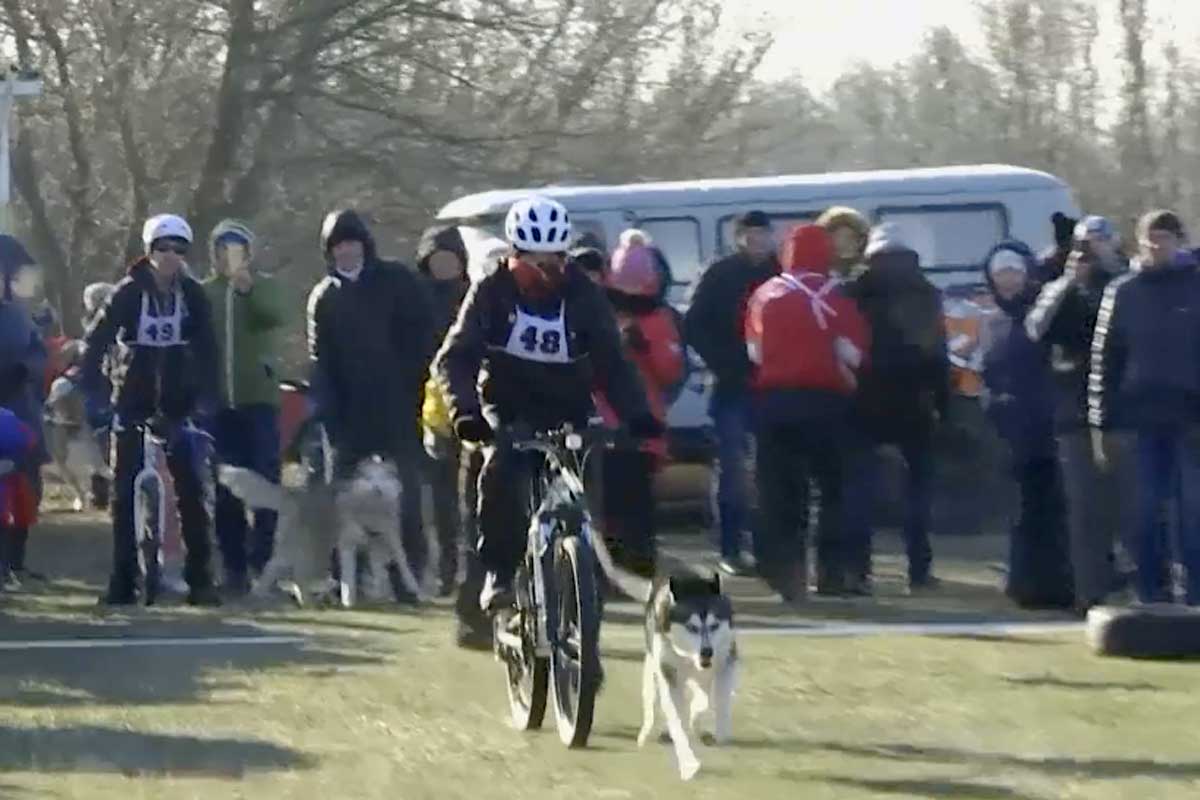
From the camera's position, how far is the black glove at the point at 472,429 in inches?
361

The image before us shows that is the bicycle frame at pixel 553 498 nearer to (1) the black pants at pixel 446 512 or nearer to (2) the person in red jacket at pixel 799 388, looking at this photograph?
(2) the person in red jacket at pixel 799 388

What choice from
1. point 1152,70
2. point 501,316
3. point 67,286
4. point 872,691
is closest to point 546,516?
point 501,316

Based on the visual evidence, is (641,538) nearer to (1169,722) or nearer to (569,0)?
(1169,722)

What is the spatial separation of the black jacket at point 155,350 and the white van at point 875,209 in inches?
284

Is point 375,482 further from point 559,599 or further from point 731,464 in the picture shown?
point 559,599

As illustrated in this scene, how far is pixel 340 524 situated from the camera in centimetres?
1433

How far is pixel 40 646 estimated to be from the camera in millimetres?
12797

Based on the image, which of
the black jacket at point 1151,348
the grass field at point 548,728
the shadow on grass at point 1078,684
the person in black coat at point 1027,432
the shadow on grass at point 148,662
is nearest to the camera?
the grass field at point 548,728

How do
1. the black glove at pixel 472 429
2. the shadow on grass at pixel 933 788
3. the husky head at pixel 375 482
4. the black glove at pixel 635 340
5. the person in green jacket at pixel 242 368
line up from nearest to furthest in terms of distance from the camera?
the shadow on grass at pixel 933 788 < the black glove at pixel 472 429 < the husky head at pixel 375 482 < the black glove at pixel 635 340 < the person in green jacket at pixel 242 368

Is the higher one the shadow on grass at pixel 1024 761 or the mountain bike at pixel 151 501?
the mountain bike at pixel 151 501

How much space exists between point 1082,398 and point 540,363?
4.68 meters

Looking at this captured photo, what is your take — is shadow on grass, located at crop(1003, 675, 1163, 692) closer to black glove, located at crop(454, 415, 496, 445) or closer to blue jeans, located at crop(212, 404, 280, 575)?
black glove, located at crop(454, 415, 496, 445)

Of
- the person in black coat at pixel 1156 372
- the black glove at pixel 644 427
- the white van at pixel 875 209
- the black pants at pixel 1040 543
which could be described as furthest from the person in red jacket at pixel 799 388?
the white van at pixel 875 209

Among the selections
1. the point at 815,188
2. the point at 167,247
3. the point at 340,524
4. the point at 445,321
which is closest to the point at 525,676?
the point at 340,524
